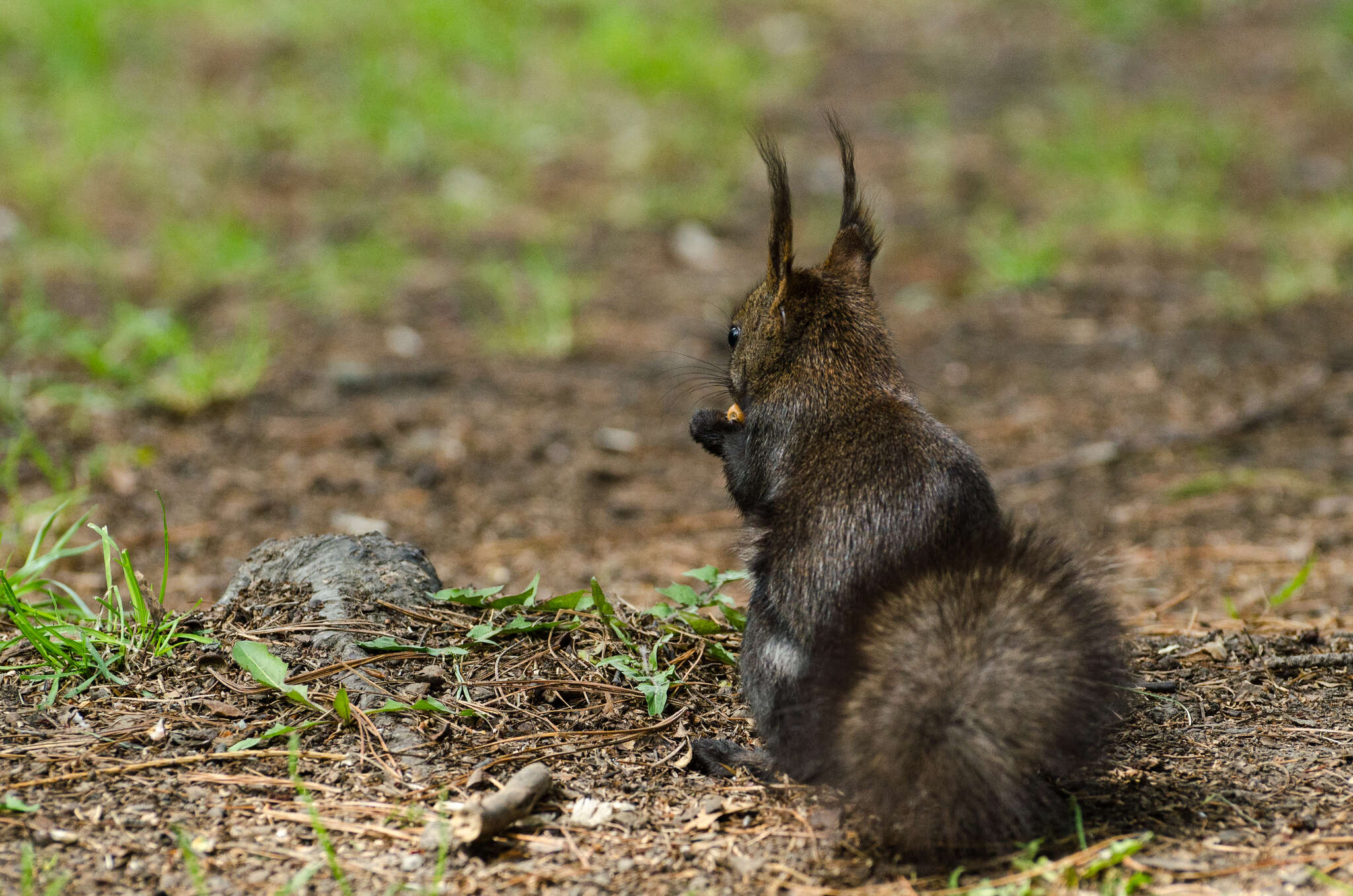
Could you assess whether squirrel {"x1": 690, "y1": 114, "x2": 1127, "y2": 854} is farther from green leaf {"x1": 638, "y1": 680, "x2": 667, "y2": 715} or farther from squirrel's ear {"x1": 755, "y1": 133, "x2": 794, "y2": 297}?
green leaf {"x1": 638, "y1": 680, "x2": 667, "y2": 715}

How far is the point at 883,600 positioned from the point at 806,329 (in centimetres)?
77

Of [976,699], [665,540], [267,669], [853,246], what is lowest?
[665,540]

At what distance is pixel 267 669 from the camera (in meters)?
2.46

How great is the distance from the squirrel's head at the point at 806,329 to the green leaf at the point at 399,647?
0.83 metres

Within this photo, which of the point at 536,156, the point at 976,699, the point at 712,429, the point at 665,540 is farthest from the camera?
the point at 536,156

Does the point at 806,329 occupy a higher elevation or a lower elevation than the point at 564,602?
higher

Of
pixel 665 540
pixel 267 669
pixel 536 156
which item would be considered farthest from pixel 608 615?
pixel 536 156

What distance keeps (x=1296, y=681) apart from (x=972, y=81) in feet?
25.0

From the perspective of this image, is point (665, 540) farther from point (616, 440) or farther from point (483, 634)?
point (483, 634)

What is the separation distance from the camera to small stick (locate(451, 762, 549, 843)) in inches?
80.8

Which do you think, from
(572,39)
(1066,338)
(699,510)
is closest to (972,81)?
(572,39)

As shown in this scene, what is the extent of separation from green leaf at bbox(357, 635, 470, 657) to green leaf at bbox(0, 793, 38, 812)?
70 centimetres

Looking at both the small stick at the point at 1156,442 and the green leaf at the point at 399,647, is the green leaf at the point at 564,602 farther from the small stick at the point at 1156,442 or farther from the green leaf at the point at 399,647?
the small stick at the point at 1156,442

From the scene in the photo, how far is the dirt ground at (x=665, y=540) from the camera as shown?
2.06 m
